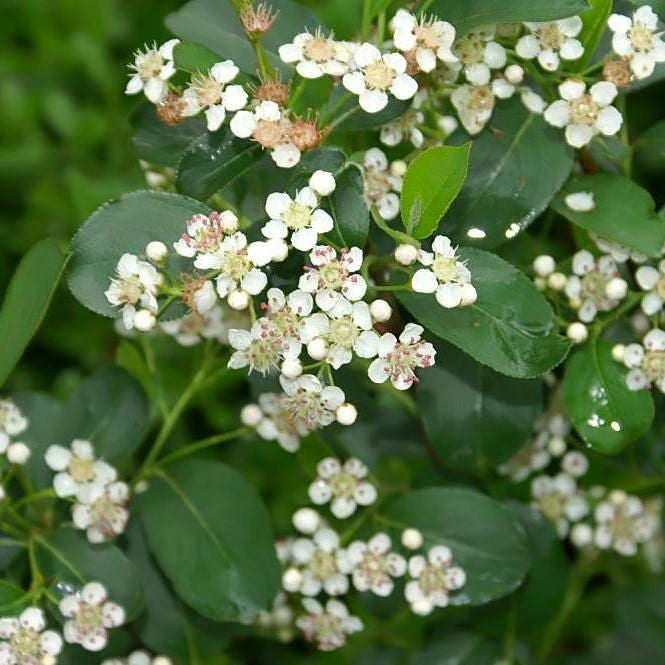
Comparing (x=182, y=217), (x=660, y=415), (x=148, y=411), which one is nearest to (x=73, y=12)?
(x=148, y=411)

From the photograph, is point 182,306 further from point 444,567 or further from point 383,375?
point 444,567

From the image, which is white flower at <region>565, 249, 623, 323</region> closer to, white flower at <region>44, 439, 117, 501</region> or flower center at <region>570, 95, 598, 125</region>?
flower center at <region>570, 95, 598, 125</region>

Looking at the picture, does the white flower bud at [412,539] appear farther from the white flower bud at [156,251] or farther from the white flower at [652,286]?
the white flower bud at [156,251]

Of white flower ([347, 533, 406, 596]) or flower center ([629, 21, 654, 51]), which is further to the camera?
white flower ([347, 533, 406, 596])

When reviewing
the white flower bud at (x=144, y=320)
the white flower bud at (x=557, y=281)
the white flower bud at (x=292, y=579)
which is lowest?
the white flower bud at (x=292, y=579)

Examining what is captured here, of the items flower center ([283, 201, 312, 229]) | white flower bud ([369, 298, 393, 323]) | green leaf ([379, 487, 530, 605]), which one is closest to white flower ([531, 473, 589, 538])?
green leaf ([379, 487, 530, 605])

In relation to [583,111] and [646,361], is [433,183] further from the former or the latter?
[646,361]

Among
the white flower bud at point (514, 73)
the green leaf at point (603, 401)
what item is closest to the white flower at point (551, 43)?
the white flower bud at point (514, 73)
